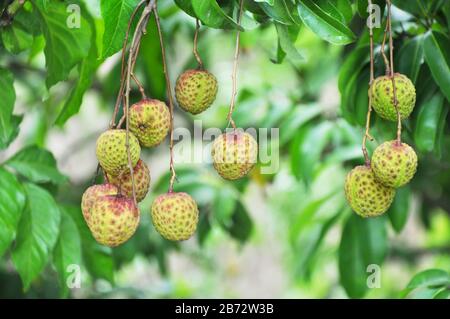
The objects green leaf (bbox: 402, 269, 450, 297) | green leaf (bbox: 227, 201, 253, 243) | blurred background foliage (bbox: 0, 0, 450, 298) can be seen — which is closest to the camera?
blurred background foliage (bbox: 0, 0, 450, 298)

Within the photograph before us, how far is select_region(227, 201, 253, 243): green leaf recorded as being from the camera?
71.7 inches

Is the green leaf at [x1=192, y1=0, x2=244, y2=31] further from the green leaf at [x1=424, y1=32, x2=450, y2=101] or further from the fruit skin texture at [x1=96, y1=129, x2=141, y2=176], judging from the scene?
the green leaf at [x1=424, y1=32, x2=450, y2=101]

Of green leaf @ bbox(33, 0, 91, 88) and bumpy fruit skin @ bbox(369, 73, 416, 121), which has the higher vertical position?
green leaf @ bbox(33, 0, 91, 88)

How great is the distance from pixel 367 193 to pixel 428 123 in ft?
0.88

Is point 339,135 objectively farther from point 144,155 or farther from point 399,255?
point 399,255

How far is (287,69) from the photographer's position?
2949 mm

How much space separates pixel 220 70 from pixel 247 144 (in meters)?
2.33

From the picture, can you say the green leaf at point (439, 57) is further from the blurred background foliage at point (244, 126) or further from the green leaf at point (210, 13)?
the green leaf at point (210, 13)

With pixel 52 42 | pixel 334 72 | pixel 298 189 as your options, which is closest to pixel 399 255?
pixel 298 189

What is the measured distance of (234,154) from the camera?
813 millimetres

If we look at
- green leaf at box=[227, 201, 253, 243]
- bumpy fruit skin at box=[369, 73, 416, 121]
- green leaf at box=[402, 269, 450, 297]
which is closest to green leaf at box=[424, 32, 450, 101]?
bumpy fruit skin at box=[369, 73, 416, 121]

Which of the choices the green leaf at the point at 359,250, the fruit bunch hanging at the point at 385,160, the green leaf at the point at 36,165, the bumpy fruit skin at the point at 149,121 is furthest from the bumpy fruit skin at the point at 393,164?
the green leaf at the point at 359,250

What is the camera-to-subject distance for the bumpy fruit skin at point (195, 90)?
0.88 meters

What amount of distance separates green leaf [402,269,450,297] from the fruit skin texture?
0.50 metres
